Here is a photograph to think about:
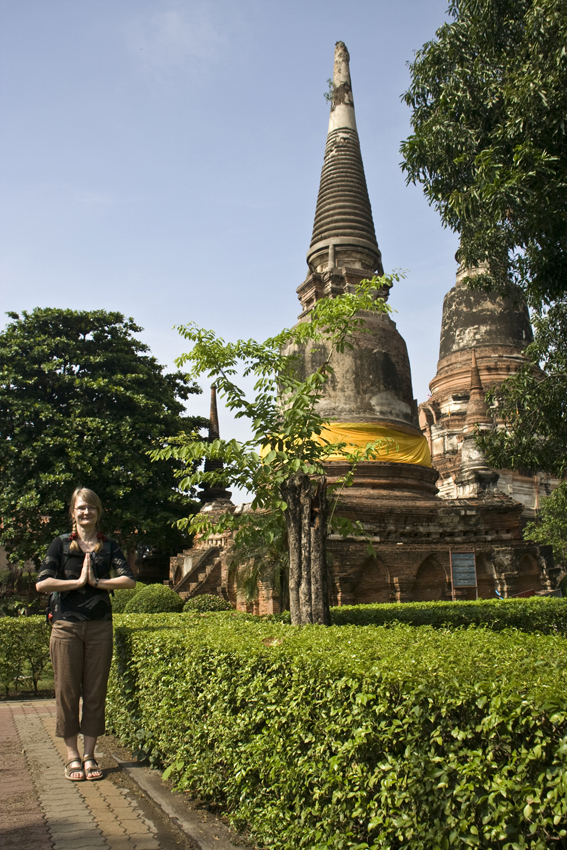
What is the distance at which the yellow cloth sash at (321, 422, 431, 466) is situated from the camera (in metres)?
16.5

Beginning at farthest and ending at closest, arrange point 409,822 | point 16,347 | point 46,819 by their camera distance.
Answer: point 16,347, point 46,819, point 409,822

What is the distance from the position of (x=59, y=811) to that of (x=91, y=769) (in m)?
0.61

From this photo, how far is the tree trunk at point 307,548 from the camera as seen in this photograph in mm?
6734

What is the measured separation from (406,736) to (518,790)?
19.6 inches

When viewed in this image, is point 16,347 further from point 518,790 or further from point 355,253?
point 518,790

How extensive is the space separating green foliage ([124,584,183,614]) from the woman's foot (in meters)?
8.06

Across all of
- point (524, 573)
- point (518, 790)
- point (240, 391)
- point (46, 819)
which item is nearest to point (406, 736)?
point (518, 790)

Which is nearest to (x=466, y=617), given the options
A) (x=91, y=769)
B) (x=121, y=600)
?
(x=91, y=769)

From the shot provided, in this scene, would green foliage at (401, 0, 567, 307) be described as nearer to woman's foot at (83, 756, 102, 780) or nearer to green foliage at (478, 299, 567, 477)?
green foliage at (478, 299, 567, 477)

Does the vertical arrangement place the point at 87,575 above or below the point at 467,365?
below

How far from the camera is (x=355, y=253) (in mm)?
20391

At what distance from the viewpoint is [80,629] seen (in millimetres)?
4719

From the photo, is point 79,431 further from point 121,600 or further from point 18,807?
point 18,807

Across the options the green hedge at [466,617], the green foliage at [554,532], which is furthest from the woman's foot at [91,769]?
the green foliage at [554,532]
